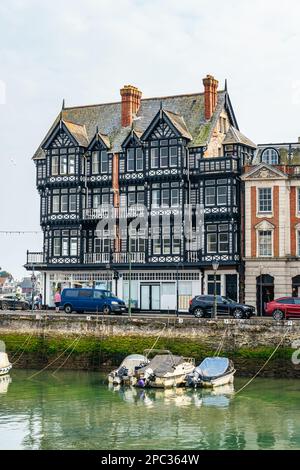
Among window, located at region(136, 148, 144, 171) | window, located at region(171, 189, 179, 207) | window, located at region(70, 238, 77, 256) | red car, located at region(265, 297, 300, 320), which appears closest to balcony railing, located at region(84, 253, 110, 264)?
window, located at region(70, 238, 77, 256)

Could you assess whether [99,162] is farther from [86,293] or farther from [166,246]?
[86,293]

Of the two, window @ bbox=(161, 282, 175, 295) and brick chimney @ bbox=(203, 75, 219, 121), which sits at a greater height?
brick chimney @ bbox=(203, 75, 219, 121)

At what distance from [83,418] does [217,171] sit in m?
33.6

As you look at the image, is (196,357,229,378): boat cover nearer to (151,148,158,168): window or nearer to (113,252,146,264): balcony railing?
(113,252,146,264): balcony railing

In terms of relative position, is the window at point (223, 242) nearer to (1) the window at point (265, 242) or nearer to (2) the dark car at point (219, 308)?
(1) the window at point (265, 242)

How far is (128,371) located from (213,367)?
4.97 metres

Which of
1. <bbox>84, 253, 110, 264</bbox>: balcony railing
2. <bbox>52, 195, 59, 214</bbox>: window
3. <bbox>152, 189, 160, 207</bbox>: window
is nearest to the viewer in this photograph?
<bbox>152, 189, 160, 207</bbox>: window

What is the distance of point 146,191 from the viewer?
71.4m

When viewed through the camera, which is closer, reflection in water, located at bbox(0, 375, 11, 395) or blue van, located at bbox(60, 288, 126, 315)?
reflection in water, located at bbox(0, 375, 11, 395)

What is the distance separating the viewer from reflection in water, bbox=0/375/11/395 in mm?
47256

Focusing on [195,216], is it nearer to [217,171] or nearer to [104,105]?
[217,171]

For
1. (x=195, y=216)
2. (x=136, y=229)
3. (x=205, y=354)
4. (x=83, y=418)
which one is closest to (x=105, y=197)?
(x=136, y=229)

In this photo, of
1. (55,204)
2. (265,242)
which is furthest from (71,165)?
(265,242)

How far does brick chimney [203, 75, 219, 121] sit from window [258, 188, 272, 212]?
364 inches
